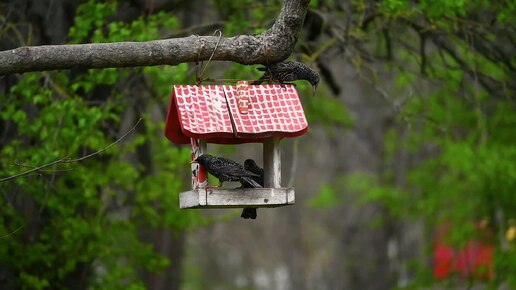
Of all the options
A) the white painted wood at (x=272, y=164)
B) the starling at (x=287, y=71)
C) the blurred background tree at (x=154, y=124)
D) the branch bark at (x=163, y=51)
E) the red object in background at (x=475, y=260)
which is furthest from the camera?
the red object in background at (x=475, y=260)

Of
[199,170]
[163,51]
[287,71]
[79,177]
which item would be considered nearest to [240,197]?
[199,170]

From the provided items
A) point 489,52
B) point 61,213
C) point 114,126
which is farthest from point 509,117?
point 61,213

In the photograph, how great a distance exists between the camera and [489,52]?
1023 centimetres

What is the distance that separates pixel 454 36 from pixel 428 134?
6.14 m

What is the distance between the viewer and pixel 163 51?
5727 mm

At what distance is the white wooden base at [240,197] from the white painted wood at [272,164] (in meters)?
0.16

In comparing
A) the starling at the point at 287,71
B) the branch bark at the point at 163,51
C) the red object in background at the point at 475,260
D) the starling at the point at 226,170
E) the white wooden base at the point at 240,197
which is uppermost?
the branch bark at the point at 163,51

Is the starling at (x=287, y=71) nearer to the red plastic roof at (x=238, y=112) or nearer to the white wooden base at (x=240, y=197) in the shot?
the red plastic roof at (x=238, y=112)

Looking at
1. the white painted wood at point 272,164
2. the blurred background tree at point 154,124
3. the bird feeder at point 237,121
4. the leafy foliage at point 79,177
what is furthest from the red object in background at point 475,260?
the bird feeder at point 237,121

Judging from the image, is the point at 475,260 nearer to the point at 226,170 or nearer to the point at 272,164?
the point at 272,164

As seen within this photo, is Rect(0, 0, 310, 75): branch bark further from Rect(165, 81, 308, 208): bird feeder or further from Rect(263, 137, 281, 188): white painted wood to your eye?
Rect(263, 137, 281, 188): white painted wood

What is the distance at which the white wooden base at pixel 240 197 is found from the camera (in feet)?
19.2

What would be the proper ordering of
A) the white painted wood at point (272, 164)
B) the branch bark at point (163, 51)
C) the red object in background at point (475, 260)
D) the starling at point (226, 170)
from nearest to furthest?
the branch bark at point (163, 51) → the starling at point (226, 170) → the white painted wood at point (272, 164) → the red object in background at point (475, 260)

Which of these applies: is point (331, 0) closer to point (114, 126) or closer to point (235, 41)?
point (114, 126)
